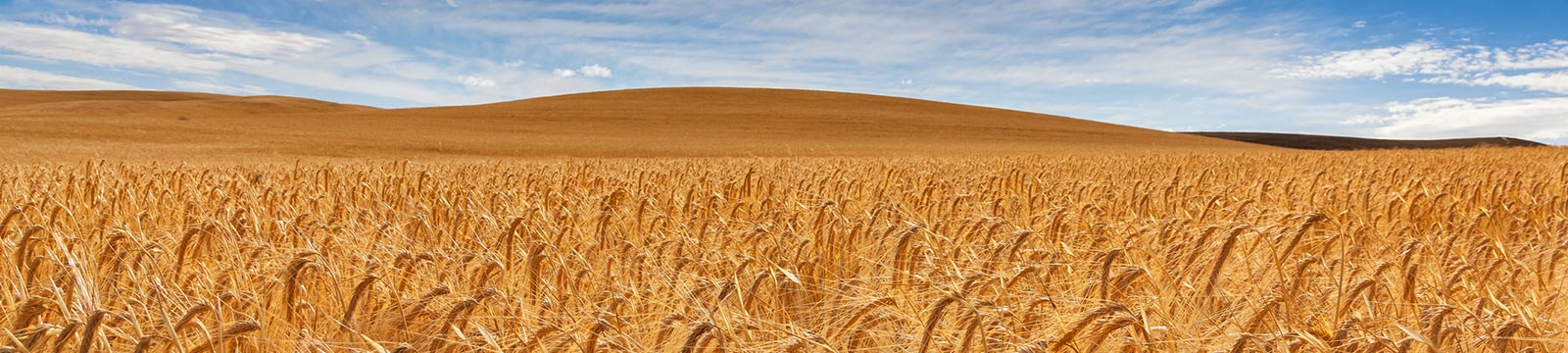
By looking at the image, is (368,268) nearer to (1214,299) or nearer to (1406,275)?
(1214,299)

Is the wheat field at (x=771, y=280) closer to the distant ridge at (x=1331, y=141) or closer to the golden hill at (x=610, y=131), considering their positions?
the golden hill at (x=610, y=131)

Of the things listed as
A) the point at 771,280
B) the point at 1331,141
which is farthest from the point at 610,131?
the point at 1331,141

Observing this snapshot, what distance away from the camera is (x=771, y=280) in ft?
7.77

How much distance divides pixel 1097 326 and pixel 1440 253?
8.02ft

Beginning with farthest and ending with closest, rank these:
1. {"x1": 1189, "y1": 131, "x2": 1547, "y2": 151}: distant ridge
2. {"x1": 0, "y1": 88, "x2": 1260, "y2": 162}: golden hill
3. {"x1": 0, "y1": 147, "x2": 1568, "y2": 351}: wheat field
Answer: {"x1": 1189, "y1": 131, "x2": 1547, "y2": 151}: distant ridge < {"x1": 0, "y1": 88, "x2": 1260, "y2": 162}: golden hill < {"x1": 0, "y1": 147, "x2": 1568, "y2": 351}: wheat field

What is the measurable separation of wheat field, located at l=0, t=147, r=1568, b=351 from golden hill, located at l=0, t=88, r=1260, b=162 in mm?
16422

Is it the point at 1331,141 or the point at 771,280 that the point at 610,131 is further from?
the point at 1331,141

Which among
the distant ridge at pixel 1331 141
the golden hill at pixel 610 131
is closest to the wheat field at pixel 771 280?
the golden hill at pixel 610 131

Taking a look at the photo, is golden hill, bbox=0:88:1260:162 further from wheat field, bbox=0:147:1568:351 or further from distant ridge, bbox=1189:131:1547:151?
distant ridge, bbox=1189:131:1547:151

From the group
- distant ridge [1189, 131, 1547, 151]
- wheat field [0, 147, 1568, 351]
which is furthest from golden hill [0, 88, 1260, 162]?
distant ridge [1189, 131, 1547, 151]

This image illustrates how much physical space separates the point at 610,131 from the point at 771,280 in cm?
3456

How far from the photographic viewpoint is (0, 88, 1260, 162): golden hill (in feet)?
73.8

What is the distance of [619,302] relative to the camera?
2139 mm

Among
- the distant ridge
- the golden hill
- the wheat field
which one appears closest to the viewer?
the wheat field
